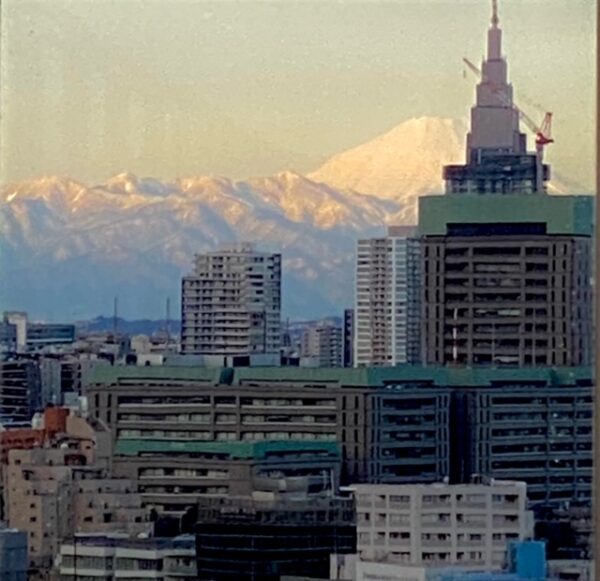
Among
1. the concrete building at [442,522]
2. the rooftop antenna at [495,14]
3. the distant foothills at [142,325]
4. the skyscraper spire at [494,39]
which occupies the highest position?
the rooftop antenna at [495,14]

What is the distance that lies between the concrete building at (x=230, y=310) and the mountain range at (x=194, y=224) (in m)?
0.02

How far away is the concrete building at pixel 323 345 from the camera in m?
1.60

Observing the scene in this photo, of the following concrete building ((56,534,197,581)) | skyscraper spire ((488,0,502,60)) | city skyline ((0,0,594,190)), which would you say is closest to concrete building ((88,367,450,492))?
concrete building ((56,534,197,581))

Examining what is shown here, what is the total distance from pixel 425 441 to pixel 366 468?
0.27ft

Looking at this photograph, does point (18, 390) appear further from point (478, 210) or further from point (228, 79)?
point (478, 210)

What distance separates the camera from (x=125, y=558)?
160cm

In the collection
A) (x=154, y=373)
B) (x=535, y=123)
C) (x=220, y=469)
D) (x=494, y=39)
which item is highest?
(x=494, y=39)

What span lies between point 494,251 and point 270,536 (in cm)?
45

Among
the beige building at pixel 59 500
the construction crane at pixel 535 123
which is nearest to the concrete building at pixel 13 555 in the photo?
the beige building at pixel 59 500

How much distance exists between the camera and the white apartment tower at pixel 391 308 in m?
1.59

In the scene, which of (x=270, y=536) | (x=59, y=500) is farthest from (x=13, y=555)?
(x=270, y=536)

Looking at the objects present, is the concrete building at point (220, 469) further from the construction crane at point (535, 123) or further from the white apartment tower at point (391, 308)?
the construction crane at point (535, 123)

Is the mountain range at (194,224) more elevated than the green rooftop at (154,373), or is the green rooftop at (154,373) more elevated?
the mountain range at (194,224)

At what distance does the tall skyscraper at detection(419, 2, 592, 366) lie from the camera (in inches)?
62.1
